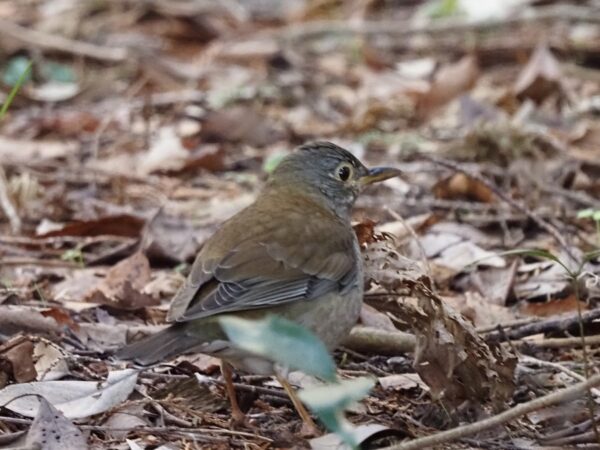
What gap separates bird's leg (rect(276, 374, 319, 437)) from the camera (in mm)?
4277

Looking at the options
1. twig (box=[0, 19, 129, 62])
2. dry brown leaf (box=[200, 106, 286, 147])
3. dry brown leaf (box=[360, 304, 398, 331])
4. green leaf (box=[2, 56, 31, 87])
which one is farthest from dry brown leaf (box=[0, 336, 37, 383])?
twig (box=[0, 19, 129, 62])

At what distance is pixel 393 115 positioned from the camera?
9.78 m

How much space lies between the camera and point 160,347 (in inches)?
162

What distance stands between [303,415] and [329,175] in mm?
1522

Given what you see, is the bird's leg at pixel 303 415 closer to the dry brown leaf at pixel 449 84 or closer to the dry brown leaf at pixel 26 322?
the dry brown leaf at pixel 26 322

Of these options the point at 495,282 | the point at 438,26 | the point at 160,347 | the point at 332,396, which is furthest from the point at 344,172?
the point at 438,26

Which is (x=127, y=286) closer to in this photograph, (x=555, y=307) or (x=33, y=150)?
(x=555, y=307)

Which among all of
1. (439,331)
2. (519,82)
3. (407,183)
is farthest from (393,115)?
(439,331)

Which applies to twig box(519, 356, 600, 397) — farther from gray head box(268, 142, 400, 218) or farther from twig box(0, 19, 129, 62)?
twig box(0, 19, 129, 62)

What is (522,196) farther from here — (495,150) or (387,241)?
(387,241)

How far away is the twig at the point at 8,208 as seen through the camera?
7.20 m

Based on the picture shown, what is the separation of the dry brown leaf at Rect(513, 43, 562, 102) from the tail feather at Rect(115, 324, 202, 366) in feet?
19.6

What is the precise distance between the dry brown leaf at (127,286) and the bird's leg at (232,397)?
1.19 meters

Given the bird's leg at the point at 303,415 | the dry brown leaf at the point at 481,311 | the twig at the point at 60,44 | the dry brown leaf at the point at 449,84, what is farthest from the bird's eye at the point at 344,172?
the twig at the point at 60,44
